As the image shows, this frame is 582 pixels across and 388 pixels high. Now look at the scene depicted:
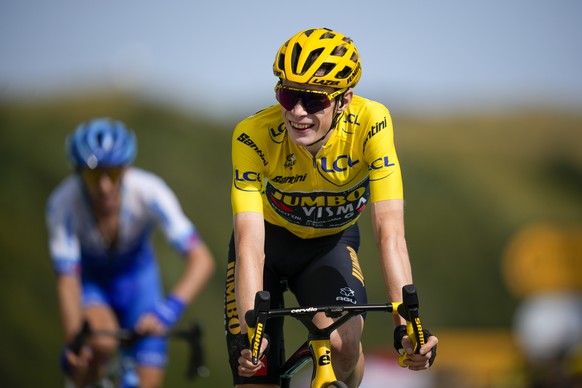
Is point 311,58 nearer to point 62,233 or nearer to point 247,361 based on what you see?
point 247,361

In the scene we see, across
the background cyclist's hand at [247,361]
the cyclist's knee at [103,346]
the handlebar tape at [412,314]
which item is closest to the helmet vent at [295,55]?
the handlebar tape at [412,314]

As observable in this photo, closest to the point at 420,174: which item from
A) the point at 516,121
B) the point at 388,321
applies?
the point at 388,321

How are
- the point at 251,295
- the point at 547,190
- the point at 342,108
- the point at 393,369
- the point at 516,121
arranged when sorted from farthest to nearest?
the point at 516,121 < the point at 547,190 < the point at 393,369 < the point at 342,108 < the point at 251,295

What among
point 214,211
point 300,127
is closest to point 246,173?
point 300,127

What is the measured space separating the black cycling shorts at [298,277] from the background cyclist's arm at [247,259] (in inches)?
17.4

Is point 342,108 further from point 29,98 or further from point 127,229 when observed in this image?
point 29,98

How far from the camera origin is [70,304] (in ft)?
29.1

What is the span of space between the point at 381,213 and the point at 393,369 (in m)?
10.9

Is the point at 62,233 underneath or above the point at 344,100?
underneath

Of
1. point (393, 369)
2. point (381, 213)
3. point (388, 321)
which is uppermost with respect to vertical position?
point (381, 213)

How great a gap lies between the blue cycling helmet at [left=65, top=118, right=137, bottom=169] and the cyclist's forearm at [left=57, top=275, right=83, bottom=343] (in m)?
1.14

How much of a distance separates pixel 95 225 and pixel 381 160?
4.34m

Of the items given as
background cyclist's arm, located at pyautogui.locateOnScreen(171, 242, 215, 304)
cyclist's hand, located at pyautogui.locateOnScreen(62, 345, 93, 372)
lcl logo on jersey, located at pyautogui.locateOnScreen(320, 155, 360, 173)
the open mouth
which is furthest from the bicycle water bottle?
the open mouth

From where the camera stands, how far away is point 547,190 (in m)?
34.8
